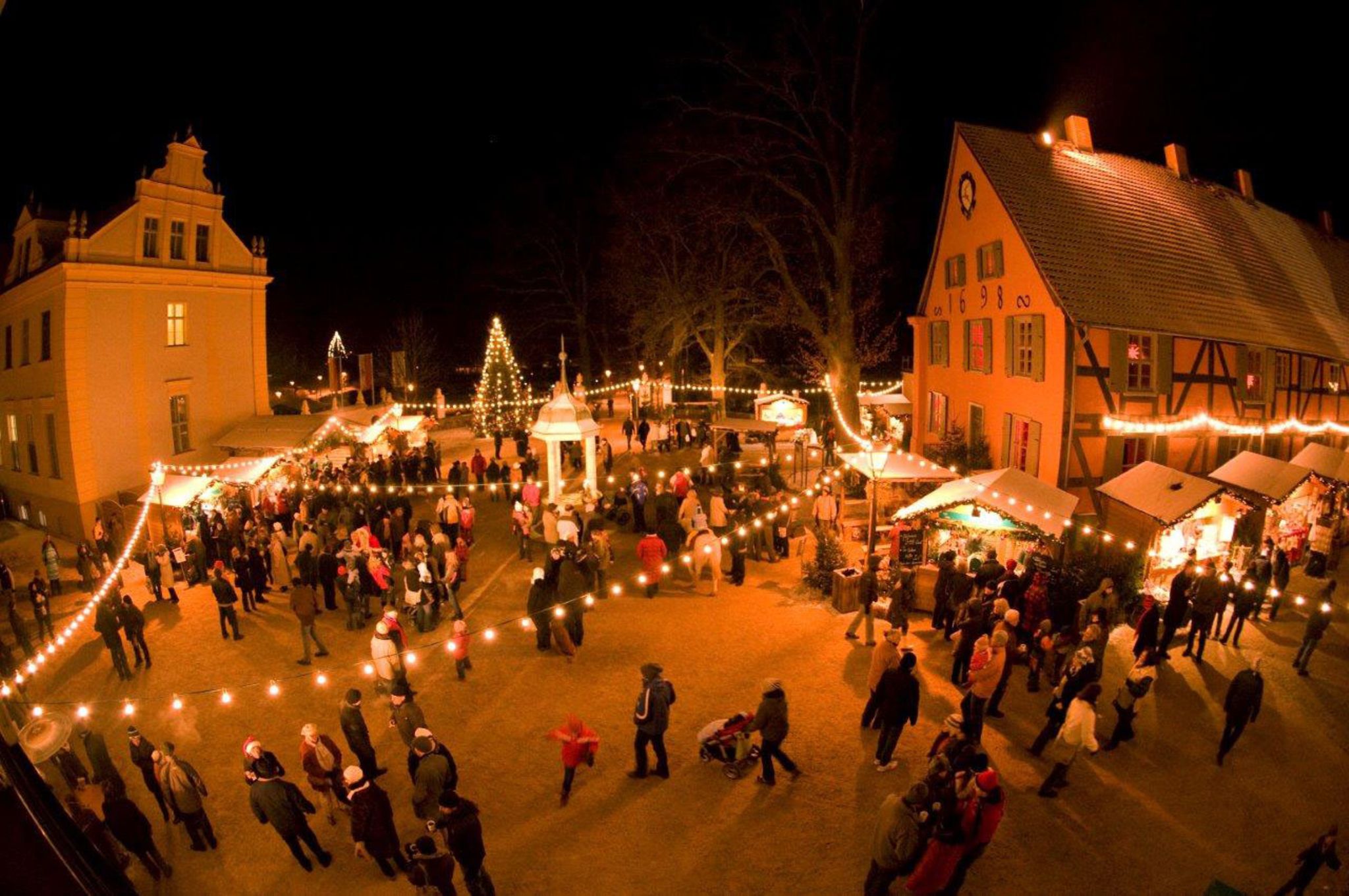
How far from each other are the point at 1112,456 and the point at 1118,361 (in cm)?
185

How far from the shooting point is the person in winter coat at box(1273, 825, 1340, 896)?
18.2 feet

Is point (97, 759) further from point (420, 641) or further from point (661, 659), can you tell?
point (661, 659)

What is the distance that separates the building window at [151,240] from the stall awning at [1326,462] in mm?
25142

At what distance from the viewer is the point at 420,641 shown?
11.4 m

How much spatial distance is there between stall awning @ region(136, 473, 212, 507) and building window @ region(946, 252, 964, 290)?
17.7 meters

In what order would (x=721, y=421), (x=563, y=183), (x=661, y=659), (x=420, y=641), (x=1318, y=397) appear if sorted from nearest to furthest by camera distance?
(x=661, y=659) < (x=420, y=641) < (x=1318, y=397) < (x=721, y=421) < (x=563, y=183)

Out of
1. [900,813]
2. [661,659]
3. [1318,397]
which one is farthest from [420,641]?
[1318,397]

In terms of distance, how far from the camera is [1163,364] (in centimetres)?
1496

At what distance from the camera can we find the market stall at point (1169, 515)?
1233 cm

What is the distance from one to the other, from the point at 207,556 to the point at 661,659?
9.90 meters

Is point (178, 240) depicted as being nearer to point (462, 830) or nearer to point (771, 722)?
point (462, 830)

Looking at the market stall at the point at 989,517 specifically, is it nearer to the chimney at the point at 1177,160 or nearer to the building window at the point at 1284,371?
the building window at the point at 1284,371

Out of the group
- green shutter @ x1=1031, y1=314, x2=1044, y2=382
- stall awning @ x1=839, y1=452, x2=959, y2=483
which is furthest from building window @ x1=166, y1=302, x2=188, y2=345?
green shutter @ x1=1031, y1=314, x2=1044, y2=382

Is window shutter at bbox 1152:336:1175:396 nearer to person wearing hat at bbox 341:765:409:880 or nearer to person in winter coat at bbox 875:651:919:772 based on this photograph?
person in winter coat at bbox 875:651:919:772
